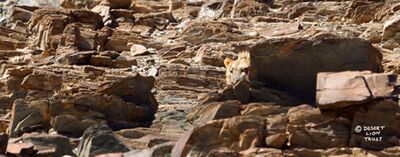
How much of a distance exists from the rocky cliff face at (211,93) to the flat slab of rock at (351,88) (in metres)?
0.02

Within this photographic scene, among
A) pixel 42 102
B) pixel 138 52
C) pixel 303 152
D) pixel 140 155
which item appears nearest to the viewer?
pixel 303 152

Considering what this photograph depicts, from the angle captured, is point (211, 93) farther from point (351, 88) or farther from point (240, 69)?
point (351, 88)

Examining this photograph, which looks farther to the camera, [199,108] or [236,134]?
[199,108]

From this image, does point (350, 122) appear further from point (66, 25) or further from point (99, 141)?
point (66, 25)

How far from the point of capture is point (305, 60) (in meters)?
17.3

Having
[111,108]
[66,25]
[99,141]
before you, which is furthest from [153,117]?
[66,25]

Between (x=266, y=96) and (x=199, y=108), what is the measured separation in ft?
3.87

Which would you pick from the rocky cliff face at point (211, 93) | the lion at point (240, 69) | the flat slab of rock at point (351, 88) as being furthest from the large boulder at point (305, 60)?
the flat slab of rock at point (351, 88)

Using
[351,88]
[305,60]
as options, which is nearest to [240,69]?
[305,60]

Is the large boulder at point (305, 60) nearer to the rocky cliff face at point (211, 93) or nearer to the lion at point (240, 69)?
the rocky cliff face at point (211, 93)

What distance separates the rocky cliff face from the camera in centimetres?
1283

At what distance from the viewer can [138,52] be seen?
1313 inches

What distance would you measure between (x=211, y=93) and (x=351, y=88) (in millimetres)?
6794

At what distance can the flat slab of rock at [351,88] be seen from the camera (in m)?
13.0
